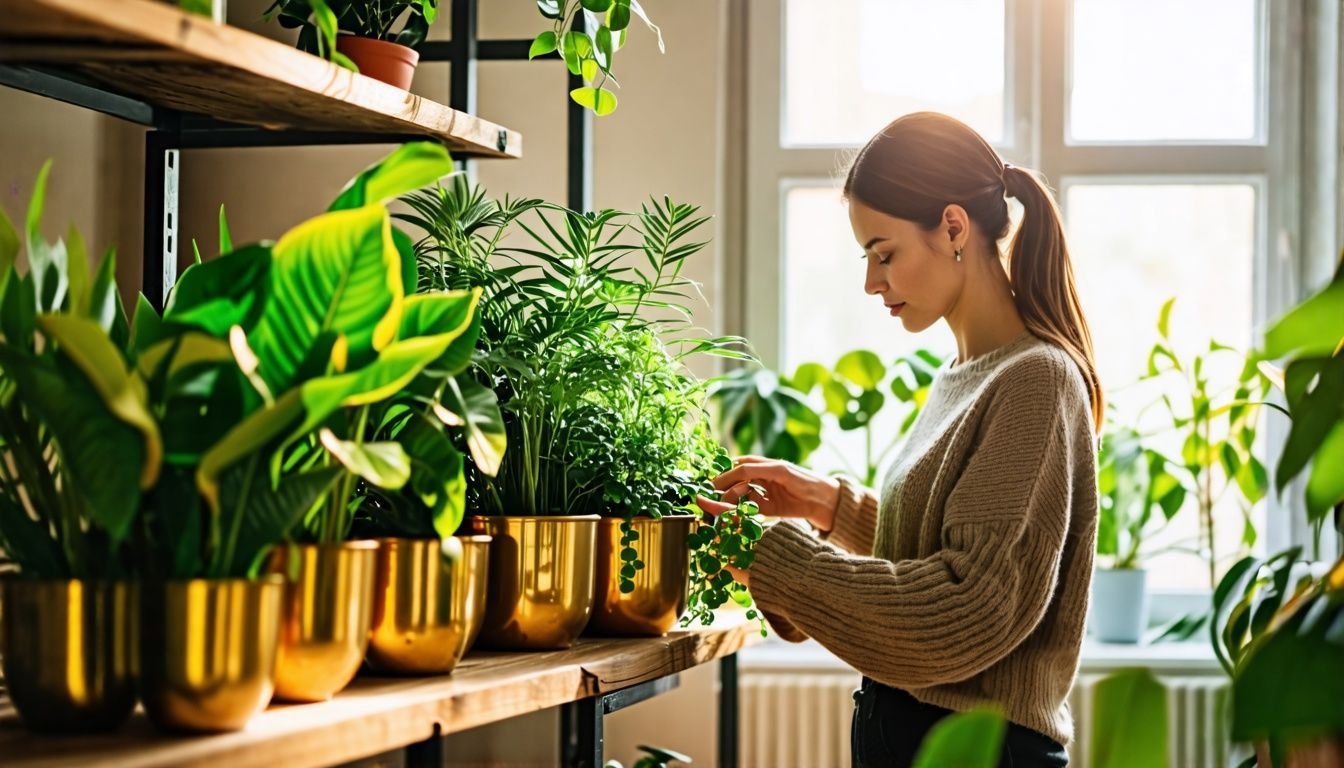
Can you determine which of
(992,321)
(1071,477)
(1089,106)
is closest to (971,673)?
(1071,477)

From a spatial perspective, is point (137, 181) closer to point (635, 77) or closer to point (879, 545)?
point (635, 77)

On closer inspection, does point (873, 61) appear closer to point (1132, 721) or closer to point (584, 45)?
point (584, 45)

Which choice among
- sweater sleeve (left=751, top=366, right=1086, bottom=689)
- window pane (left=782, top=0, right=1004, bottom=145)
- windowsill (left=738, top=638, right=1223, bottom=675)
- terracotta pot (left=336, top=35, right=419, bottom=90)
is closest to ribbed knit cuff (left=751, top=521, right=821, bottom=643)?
sweater sleeve (left=751, top=366, right=1086, bottom=689)

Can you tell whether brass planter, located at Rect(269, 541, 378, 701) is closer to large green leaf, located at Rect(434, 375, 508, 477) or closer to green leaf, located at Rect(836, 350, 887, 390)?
large green leaf, located at Rect(434, 375, 508, 477)

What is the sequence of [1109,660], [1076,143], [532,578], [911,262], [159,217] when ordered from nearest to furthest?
[532,578] → [159,217] → [911,262] → [1109,660] → [1076,143]

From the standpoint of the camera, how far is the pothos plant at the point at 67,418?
0.69 metres

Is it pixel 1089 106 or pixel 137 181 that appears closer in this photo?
pixel 137 181

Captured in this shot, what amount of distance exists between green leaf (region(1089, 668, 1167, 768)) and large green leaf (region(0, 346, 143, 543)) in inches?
22.9

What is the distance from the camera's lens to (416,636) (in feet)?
3.04

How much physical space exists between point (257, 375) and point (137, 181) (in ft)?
5.79

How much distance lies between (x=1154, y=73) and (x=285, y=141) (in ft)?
7.65

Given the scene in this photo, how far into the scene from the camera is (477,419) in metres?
0.91

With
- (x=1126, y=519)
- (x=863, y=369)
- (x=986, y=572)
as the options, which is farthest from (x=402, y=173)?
(x=1126, y=519)

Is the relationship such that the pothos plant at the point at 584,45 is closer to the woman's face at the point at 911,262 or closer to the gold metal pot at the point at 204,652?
the woman's face at the point at 911,262
